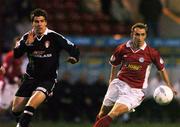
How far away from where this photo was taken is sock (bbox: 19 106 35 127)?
1093cm

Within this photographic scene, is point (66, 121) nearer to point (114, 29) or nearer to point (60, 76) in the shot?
point (60, 76)

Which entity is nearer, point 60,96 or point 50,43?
point 50,43

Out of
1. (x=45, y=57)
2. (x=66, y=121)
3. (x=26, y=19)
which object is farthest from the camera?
(x=26, y=19)

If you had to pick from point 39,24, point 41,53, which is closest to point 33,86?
point 41,53

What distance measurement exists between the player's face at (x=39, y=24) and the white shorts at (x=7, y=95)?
5.09 m

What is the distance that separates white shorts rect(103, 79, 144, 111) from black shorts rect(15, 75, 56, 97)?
3.23ft

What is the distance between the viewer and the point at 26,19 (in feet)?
71.4

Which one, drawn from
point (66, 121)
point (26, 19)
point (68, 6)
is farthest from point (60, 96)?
point (68, 6)

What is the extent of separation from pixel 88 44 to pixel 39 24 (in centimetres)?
901

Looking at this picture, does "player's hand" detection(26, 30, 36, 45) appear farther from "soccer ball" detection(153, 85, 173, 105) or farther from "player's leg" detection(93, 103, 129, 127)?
"soccer ball" detection(153, 85, 173, 105)

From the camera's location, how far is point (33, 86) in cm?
1184

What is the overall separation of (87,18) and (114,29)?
3.29 ft

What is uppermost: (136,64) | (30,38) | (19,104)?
(30,38)

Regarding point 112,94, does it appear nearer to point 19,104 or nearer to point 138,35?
point 138,35
